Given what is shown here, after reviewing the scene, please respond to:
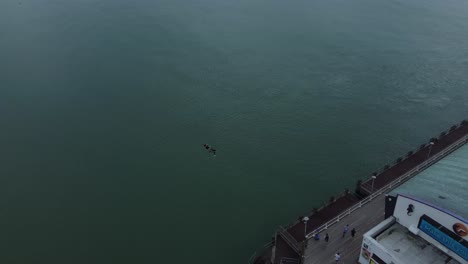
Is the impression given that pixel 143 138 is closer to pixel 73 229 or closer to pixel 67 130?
pixel 67 130

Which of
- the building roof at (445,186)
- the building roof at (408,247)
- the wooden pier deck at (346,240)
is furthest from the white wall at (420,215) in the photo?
the wooden pier deck at (346,240)

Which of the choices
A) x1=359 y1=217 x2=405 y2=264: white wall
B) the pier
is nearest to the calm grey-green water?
the pier

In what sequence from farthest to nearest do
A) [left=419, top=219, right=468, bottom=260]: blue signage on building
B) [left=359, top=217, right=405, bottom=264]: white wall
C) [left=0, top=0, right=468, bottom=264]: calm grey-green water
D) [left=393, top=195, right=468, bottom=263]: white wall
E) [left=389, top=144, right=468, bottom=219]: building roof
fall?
[left=0, top=0, right=468, bottom=264]: calm grey-green water, [left=389, top=144, right=468, bottom=219]: building roof, [left=359, top=217, right=405, bottom=264]: white wall, [left=393, top=195, right=468, bottom=263]: white wall, [left=419, top=219, right=468, bottom=260]: blue signage on building

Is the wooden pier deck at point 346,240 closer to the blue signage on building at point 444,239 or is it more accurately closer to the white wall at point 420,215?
the white wall at point 420,215

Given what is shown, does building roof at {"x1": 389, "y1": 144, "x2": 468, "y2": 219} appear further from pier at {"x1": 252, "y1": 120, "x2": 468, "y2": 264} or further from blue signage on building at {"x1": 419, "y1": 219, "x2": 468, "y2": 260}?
pier at {"x1": 252, "y1": 120, "x2": 468, "y2": 264}

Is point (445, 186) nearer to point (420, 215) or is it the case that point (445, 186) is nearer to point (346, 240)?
point (420, 215)

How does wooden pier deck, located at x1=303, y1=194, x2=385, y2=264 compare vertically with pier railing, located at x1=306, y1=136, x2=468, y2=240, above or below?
below

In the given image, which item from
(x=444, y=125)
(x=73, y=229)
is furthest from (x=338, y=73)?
(x=73, y=229)
